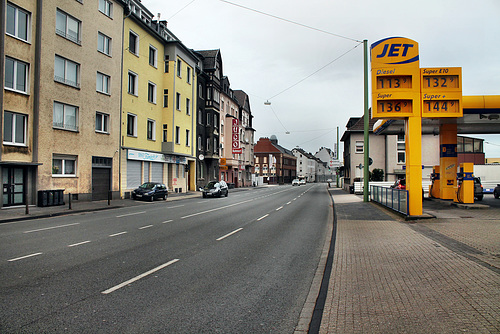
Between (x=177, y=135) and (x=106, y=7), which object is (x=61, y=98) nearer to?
(x=106, y=7)

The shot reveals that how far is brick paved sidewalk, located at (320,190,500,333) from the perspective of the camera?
159 inches

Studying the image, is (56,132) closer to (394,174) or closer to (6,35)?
(6,35)

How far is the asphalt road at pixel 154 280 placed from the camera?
426 cm

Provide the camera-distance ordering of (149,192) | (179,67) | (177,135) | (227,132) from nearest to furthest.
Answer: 1. (149,192)
2. (179,67)
3. (177,135)
4. (227,132)

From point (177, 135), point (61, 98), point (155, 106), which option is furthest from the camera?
point (177, 135)

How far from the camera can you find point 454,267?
21.3ft

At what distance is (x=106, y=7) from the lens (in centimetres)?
2569

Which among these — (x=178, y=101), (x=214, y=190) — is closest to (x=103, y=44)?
(x=178, y=101)

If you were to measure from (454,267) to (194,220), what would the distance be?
9818 millimetres

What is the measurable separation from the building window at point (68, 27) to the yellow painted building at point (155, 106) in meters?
5.04

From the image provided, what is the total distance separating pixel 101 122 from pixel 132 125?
4059mm

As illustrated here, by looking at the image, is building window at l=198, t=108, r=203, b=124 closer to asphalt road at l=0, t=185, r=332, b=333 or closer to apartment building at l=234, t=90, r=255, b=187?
apartment building at l=234, t=90, r=255, b=187

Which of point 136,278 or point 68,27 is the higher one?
point 68,27

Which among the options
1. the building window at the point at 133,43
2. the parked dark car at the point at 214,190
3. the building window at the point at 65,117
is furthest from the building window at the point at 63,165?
the parked dark car at the point at 214,190
